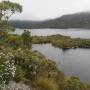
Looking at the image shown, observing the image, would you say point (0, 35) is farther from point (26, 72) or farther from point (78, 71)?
point (78, 71)

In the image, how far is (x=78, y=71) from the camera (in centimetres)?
5588

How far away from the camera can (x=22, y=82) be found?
58.2 ft

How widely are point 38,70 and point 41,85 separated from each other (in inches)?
110

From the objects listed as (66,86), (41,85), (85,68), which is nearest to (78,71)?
(85,68)

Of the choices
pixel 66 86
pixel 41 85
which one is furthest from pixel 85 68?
pixel 41 85

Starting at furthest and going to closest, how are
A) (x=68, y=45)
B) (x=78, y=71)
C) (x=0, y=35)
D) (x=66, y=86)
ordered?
(x=68, y=45), (x=78, y=71), (x=0, y=35), (x=66, y=86)

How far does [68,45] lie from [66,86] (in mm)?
91042

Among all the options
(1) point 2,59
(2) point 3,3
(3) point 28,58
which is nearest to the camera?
(1) point 2,59

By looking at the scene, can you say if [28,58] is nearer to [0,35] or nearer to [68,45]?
[0,35]

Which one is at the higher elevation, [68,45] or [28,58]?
[28,58]

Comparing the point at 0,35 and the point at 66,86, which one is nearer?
the point at 66,86

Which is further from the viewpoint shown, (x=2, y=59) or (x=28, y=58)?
(x=28, y=58)

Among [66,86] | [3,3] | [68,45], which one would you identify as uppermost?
[3,3]

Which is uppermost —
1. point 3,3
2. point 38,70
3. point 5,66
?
point 3,3
